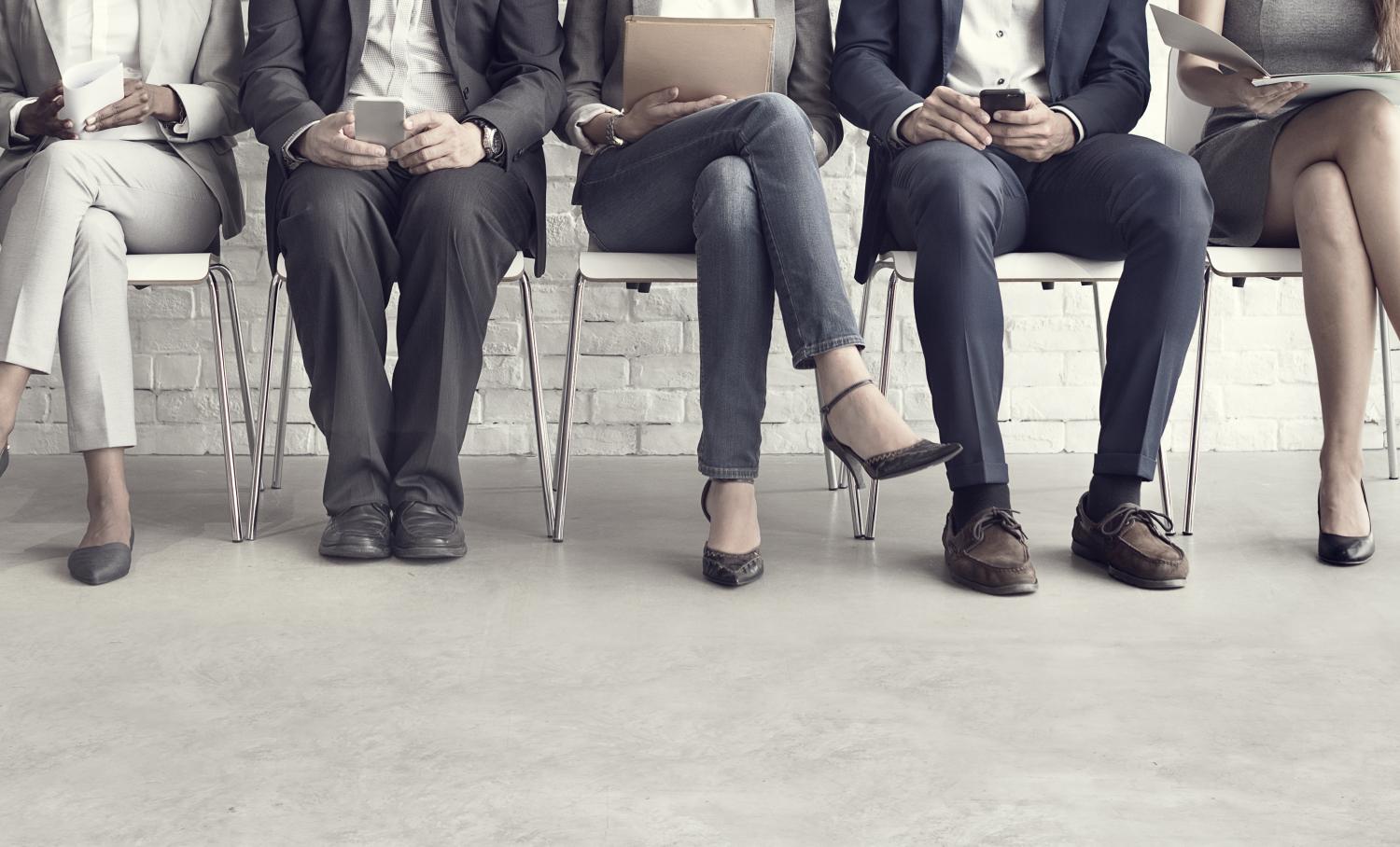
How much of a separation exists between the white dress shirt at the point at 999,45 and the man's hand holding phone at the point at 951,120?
21cm

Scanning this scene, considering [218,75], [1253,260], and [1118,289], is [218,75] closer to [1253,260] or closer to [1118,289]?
[1118,289]

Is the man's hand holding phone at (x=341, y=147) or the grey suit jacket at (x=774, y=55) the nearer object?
the man's hand holding phone at (x=341, y=147)

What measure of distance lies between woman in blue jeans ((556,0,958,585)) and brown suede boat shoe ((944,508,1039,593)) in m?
0.20

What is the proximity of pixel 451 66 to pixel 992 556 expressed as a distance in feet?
4.18

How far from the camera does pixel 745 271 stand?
1.90 m

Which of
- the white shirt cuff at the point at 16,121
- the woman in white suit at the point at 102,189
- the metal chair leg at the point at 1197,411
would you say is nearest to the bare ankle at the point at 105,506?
the woman in white suit at the point at 102,189

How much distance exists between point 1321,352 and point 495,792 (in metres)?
1.59

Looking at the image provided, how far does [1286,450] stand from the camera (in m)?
3.18

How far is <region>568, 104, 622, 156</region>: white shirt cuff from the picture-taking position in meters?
2.22

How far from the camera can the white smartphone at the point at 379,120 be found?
194 centimetres

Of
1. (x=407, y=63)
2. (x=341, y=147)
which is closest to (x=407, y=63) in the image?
(x=407, y=63)

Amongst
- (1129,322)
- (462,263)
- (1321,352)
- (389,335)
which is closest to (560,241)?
(389,335)

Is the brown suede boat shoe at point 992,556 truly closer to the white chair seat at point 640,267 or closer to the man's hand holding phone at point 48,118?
the white chair seat at point 640,267

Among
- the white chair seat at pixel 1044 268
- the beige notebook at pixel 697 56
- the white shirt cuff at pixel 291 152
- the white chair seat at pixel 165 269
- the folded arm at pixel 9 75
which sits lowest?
the white chair seat at pixel 165 269
